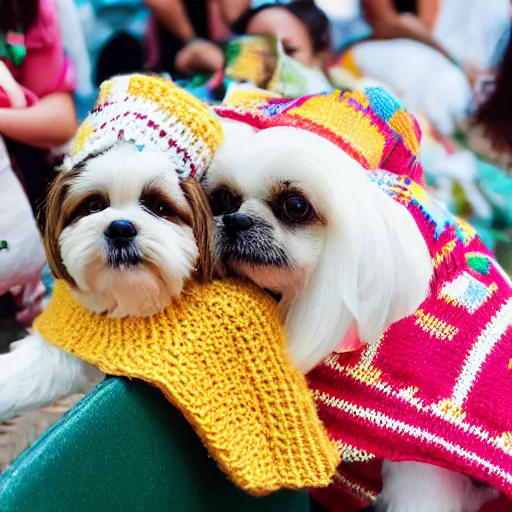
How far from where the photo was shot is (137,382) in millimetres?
587

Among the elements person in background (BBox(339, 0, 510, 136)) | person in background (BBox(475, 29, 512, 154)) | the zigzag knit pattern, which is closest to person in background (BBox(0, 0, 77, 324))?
the zigzag knit pattern

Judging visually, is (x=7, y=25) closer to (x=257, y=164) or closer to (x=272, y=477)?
(x=257, y=164)

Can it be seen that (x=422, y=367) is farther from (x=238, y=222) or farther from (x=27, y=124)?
(x=27, y=124)

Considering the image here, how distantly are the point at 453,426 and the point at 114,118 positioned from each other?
20.4 inches

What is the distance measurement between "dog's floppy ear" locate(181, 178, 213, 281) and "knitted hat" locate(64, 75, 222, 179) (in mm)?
17

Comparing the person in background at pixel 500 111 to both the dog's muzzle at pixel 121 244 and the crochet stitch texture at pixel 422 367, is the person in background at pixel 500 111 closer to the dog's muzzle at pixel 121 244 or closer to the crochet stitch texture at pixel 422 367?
the crochet stitch texture at pixel 422 367

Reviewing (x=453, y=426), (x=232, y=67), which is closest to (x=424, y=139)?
(x=232, y=67)

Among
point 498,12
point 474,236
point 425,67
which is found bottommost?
point 474,236

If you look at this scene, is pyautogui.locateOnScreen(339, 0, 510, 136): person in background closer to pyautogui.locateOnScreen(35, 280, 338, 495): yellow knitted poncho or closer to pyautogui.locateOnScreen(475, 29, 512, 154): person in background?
pyautogui.locateOnScreen(475, 29, 512, 154): person in background

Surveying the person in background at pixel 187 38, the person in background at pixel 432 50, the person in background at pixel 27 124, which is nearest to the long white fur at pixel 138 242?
the person in background at pixel 27 124

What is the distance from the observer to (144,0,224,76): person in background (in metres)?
1.27

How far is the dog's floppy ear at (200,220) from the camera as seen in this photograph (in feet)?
1.94

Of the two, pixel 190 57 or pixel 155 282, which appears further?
pixel 190 57

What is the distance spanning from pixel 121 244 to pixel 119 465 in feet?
0.68
